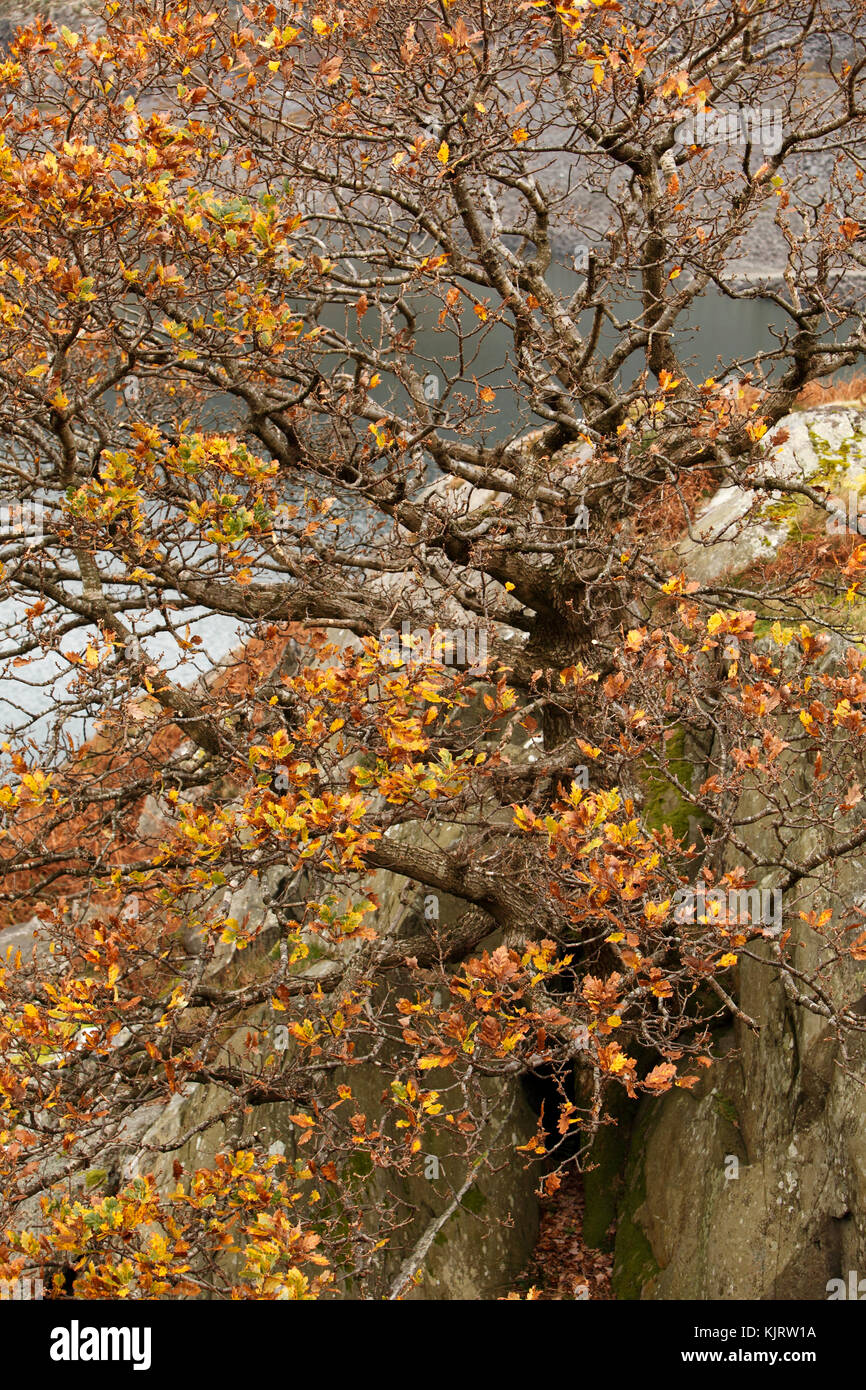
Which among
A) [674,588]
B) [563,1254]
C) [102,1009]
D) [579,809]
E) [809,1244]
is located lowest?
[563,1254]

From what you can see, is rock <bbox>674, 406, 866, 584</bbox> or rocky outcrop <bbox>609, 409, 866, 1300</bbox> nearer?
rocky outcrop <bbox>609, 409, 866, 1300</bbox>

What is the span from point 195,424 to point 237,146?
3.04 m

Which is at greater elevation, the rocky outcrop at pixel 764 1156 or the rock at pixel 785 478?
the rock at pixel 785 478

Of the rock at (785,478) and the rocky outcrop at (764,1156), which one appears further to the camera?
the rock at (785,478)

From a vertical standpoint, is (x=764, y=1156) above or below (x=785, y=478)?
below

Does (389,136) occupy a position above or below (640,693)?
above

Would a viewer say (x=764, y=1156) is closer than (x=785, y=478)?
Yes

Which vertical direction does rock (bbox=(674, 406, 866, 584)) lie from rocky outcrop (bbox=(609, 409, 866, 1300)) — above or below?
above
